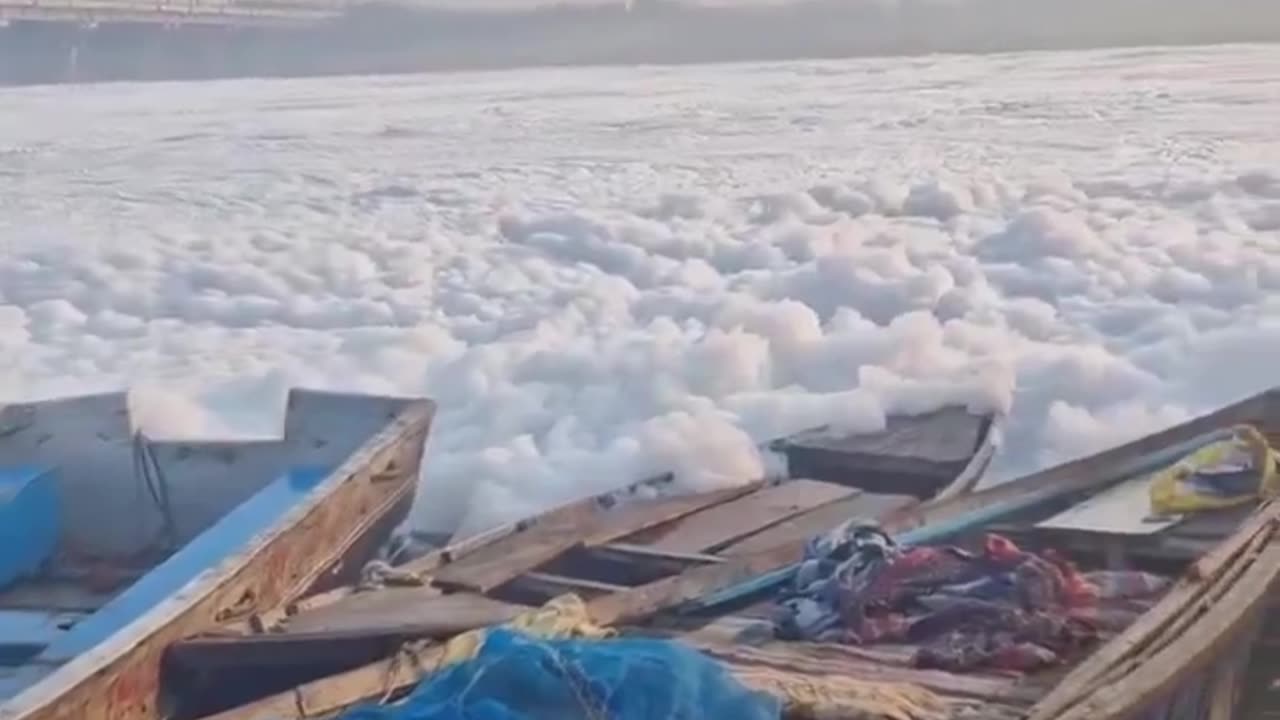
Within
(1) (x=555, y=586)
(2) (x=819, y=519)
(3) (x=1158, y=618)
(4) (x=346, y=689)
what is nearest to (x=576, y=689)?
(4) (x=346, y=689)

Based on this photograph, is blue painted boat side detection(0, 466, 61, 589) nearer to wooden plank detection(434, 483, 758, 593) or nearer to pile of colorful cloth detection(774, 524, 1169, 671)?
wooden plank detection(434, 483, 758, 593)

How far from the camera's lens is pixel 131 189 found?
21328mm

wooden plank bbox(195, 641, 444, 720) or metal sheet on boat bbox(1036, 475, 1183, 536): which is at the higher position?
wooden plank bbox(195, 641, 444, 720)

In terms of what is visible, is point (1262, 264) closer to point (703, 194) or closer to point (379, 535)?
point (703, 194)

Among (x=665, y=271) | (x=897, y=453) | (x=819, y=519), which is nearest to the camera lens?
(x=819, y=519)

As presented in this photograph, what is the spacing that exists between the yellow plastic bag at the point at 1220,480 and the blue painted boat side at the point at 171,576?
261cm

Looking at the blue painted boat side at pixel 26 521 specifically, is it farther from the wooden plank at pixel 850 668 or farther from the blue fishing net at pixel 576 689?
the blue fishing net at pixel 576 689

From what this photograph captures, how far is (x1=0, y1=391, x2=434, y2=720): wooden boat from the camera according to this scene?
4.70 m

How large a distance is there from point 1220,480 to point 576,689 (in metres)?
3.05

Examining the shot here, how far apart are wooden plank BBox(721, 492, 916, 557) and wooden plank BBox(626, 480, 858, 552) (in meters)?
0.04

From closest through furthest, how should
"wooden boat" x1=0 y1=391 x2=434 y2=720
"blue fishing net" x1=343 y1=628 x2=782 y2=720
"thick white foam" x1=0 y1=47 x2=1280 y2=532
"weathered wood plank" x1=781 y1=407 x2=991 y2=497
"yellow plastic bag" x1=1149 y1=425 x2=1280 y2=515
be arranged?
"blue fishing net" x1=343 y1=628 x2=782 y2=720, "wooden boat" x1=0 y1=391 x2=434 y2=720, "yellow plastic bag" x1=1149 y1=425 x2=1280 y2=515, "weathered wood plank" x1=781 y1=407 x2=991 y2=497, "thick white foam" x1=0 y1=47 x2=1280 y2=532

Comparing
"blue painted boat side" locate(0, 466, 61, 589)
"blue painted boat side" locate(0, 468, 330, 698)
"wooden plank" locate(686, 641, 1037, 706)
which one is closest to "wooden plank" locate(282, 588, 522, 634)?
"blue painted boat side" locate(0, 468, 330, 698)

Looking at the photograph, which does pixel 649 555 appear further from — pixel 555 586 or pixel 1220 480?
pixel 1220 480

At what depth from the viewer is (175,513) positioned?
6031mm
